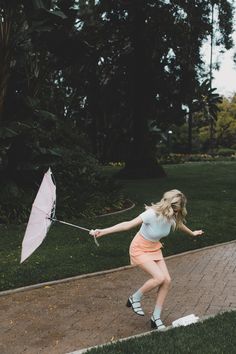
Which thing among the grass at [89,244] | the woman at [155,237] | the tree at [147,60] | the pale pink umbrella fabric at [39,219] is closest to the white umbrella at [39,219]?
the pale pink umbrella fabric at [39,219]

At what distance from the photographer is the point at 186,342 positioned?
5.05 meters

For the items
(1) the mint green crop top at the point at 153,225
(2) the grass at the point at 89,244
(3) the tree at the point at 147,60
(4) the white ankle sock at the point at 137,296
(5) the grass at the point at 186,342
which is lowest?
(2) the grass at the point at 89,244

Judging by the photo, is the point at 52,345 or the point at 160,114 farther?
the point at 160,114

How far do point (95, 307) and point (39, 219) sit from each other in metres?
1.93

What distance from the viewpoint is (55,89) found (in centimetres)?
2755

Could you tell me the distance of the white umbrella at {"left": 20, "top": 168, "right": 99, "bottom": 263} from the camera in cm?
521

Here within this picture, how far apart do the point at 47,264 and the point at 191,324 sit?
11.8 ft

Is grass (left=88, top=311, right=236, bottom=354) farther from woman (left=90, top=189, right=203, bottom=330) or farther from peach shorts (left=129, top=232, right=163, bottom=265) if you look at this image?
peach shorts (left=129, top=232, right=163, bottom=265)

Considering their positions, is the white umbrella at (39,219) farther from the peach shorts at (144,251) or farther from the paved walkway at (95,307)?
the peach shorts at (144,251)

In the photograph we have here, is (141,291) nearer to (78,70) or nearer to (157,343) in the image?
(157,343)

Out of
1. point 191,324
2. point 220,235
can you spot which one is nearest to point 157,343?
point 191,324

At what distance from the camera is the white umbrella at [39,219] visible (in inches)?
205

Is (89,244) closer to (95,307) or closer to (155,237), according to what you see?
(95,307)

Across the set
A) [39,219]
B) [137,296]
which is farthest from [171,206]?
[39,219]
